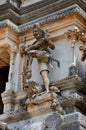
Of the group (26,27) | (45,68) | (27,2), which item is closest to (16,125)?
(45,68)

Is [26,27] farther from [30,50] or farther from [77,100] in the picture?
[77,100]

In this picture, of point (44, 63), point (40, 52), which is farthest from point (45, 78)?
point (40, 52)

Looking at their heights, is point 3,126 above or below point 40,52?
below

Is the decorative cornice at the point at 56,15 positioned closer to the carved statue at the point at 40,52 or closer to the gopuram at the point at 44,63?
the gopuram at the point at 44,63

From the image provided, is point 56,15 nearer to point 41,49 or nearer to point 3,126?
point 41,49

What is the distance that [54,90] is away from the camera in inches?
444

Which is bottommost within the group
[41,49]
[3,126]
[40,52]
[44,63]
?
[3,126]

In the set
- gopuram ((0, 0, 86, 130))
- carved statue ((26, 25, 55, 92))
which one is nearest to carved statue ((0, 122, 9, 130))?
gopuram ((0, 0, 86, 130))

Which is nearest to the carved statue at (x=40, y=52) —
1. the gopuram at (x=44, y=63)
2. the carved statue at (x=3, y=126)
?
the gopuram at (x=44, y=63)

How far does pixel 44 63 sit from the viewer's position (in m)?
11.8

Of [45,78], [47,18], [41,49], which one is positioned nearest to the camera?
[45,78]

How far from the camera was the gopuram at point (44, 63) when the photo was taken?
11.0m

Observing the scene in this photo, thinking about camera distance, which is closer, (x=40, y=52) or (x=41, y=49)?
(x=40, y=52)

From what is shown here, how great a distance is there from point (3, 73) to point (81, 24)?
11.9 feet
